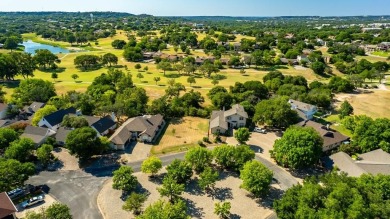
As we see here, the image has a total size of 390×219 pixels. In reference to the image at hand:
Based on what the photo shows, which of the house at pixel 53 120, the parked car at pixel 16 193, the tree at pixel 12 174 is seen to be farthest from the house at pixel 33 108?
the parked car at pixel 16 193

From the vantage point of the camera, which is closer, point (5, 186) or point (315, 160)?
point (5, 186)

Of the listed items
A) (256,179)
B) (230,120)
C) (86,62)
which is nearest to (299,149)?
(256,179)

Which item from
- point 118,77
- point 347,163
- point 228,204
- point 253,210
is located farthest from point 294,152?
point 118,77

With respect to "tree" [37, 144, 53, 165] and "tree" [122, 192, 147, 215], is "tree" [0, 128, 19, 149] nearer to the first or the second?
"tree" [37, 144, 53, 165]

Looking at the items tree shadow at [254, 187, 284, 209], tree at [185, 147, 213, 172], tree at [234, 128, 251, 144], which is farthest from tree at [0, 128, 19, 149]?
tree shadow at [254, 187, 284, 209]

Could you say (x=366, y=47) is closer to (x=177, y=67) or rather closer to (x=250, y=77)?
(x=250, y=77)

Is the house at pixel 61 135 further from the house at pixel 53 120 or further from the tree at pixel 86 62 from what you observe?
the tree at pixel 86 62
